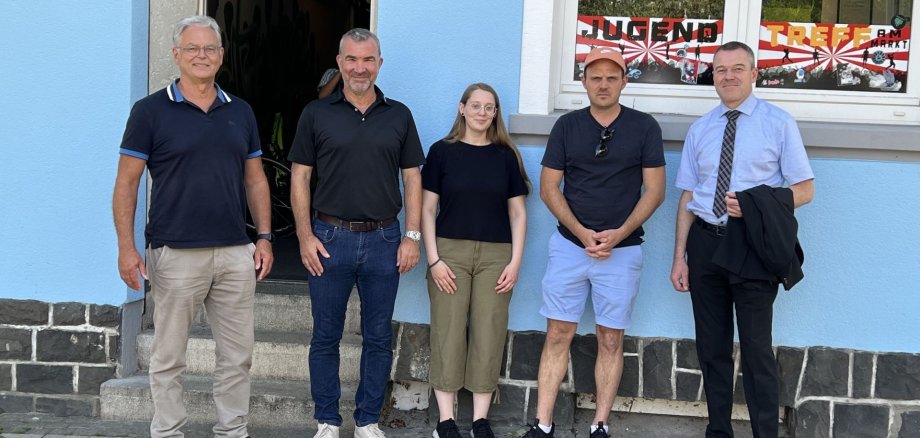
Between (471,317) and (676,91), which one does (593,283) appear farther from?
(676,91)

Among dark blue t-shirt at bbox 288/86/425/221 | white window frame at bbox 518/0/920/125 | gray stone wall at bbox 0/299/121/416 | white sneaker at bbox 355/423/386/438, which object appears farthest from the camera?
gray stone wall at bbox 0/299/121/416

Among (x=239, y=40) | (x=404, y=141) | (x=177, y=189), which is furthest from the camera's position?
(x=239, y=40)

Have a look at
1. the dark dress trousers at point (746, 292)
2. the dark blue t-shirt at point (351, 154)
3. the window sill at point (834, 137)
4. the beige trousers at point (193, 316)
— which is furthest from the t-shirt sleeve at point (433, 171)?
the dark dress trousers at point (746, 292)

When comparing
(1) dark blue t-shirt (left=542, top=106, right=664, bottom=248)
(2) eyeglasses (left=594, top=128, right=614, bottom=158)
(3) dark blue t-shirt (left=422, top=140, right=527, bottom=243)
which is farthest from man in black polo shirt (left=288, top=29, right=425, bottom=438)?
(2) eyeglasses (left=594, top=128, right=614, bottom=158)

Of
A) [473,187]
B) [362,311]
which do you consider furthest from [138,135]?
[473,187]

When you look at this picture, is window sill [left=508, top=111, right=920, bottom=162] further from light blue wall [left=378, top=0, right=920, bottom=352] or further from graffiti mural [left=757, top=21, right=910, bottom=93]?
graffiti mural [left=757, top=21, right=910, bottom=93]

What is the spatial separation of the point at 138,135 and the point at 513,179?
1776 millimetres

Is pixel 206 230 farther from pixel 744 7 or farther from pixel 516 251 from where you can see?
pixel 744 7

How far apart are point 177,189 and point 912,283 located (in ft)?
12.1

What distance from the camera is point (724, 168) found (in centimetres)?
421

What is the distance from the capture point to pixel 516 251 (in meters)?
4.55

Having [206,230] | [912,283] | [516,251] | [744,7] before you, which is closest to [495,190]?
[516,251]

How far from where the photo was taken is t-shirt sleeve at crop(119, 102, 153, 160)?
12.6 ft

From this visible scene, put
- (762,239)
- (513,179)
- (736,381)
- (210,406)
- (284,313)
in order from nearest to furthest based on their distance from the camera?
(762,239), (513,179), (736,381), (210,406), (284,313)
